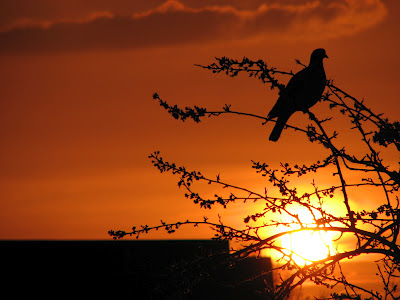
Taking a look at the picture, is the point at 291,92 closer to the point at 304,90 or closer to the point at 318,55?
the point at 304,90

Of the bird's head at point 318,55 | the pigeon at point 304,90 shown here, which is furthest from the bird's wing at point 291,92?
the bird's head at point 318,55

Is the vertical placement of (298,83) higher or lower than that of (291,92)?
higher

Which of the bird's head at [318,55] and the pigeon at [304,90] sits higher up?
the bird's head at [318,55]

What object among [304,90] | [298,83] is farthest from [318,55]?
[304,90]

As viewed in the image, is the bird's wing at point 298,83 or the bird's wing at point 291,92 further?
the bird's wing at point 298,83

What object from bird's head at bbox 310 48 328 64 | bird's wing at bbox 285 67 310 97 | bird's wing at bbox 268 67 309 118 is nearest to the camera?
bird's wing at bbox 268 67 309 118

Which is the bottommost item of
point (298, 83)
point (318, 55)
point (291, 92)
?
point (291, 92)

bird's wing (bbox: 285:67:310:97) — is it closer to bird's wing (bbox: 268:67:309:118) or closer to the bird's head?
bird's wing (bbox: 268:67:309:118)

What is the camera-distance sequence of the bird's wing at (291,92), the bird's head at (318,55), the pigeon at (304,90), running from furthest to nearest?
the bird's head at (318,55) → the pigeon at (304,90) → the bird's wing at (291,92)

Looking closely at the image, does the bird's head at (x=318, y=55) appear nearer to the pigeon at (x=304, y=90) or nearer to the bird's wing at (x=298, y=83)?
the pigeon at (x=304, y=90)

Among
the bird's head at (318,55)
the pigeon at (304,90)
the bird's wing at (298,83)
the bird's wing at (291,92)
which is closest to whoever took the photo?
the bird's wing at (291,92)

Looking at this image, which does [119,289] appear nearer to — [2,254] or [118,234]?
[2,254]

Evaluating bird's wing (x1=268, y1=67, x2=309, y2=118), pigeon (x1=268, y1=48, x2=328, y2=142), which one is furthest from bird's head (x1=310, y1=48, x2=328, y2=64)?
bird's wing (x1=268, y1=67, x2=309, y2=118)

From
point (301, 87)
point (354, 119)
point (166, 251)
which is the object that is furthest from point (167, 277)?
point (166, 251)
